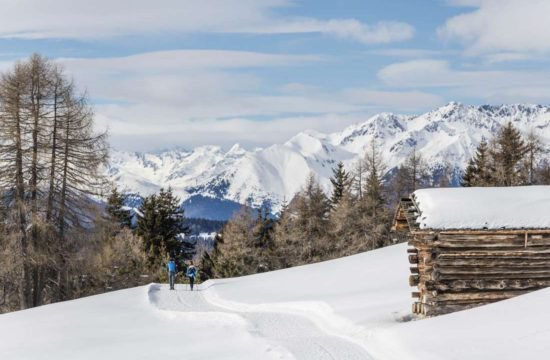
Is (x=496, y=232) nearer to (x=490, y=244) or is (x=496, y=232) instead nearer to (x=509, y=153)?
(x=490, y=244)

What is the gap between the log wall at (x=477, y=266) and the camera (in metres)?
23.0

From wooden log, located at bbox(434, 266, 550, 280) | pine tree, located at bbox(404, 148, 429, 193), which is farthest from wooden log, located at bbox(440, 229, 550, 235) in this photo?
pine tree, located at bbox(404, 148, 429, 193)

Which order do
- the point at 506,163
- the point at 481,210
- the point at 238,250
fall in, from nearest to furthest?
1. the point at 481,210
2. the point at 238,250
3. the point at 506,163

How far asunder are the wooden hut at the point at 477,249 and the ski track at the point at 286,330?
4.15 meters

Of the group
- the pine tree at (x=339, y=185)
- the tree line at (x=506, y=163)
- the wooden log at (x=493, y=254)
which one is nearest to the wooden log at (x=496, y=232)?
the wooden log at (x=493, y=254)

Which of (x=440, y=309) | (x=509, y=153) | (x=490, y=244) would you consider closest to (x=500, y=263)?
(x=490, y=244)

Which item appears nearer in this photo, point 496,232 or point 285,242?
point 496,232

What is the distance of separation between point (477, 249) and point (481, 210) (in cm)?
134

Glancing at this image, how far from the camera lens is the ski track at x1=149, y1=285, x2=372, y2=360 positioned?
60.7 feet

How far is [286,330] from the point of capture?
23.5 metres

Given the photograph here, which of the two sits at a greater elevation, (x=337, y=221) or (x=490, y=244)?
(x=337, y=221)

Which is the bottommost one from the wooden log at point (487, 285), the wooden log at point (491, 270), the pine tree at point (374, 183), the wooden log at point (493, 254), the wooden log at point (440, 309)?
the wooden log at point (440, 309)

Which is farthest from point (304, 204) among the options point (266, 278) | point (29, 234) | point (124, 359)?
point (124, 359)

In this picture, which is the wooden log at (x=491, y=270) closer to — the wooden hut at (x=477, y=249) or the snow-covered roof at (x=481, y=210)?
the wooden hut at (x=477, y=249)
